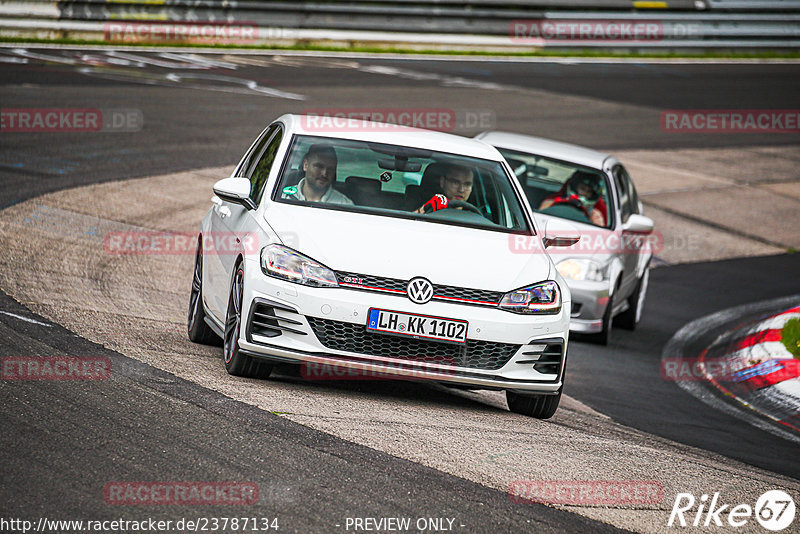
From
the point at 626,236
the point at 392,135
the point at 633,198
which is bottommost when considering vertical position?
the point at 626,236

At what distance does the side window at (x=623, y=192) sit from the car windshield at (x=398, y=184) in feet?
13.5

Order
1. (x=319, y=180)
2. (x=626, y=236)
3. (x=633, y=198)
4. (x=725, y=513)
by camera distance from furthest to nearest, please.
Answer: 1. (x=633, y=198)
2. (x=626, y=236)
3. (x=319, y=180)
4. (x=725, y=513)

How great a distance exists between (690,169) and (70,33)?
1355 centimetres

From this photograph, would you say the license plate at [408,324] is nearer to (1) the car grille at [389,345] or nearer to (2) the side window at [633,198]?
(1) the car grille at [389,345]

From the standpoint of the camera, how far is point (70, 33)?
2488 cm

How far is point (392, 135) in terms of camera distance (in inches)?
310

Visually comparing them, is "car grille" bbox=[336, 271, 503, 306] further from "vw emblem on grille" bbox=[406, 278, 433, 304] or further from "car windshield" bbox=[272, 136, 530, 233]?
"car windshield" bbox=[272, 136, 530, 233]

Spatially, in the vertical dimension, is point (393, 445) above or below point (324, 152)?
below

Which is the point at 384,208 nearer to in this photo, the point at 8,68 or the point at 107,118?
the point at 107,118

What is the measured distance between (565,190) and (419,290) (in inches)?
217

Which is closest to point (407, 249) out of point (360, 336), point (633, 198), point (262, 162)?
point (360, 336)

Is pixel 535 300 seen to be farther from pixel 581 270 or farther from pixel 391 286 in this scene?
pixel 581 270

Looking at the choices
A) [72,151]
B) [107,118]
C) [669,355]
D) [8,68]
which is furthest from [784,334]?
[8,68]

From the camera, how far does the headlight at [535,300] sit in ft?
21.7
